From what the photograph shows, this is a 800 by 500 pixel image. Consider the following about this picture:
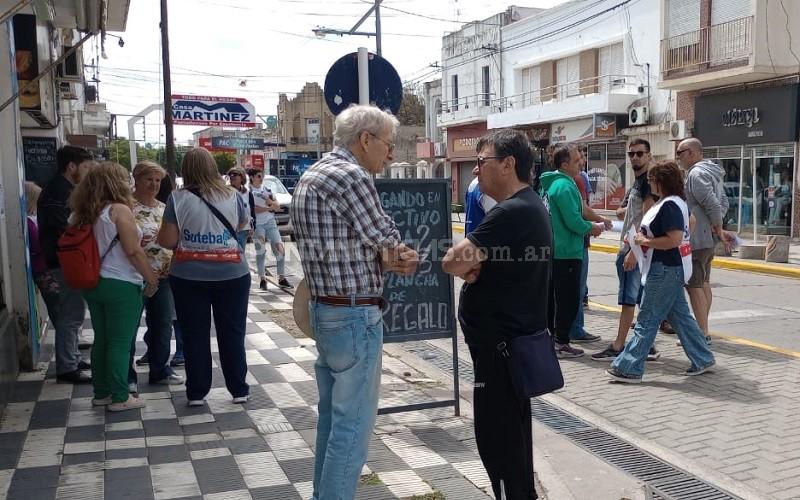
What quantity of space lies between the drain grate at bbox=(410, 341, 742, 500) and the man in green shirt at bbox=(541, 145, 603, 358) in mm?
1373

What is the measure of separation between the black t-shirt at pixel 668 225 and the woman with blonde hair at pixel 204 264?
3075 mm

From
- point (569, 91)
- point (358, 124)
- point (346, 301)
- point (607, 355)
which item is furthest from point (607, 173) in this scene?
point (346, 301)

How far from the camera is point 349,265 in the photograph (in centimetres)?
294

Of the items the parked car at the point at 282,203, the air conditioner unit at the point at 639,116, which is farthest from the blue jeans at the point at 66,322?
the air conditioner unit at the point at 639,116

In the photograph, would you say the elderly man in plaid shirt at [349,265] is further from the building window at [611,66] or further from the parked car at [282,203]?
the building window at [611,66]

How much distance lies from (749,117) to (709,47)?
8.00ft

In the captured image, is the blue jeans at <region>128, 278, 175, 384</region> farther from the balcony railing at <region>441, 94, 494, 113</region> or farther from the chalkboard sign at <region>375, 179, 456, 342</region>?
the balcony railing at <region>441, 94, 494, 113</region>

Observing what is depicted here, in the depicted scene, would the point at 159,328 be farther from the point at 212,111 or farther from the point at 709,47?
the point at 709,47

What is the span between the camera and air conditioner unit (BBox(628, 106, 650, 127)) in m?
22.8

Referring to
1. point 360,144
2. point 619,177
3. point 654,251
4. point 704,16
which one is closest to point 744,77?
point 704,16

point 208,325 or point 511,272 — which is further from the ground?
point 511,272

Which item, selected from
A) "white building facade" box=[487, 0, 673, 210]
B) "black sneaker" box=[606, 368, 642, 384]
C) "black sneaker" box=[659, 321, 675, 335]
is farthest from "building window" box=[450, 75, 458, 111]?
"black sneaker" box=[606, 368, 642, 384]

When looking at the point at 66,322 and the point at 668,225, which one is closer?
the point at 668,225

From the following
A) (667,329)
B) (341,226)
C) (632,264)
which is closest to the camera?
(341,226)
